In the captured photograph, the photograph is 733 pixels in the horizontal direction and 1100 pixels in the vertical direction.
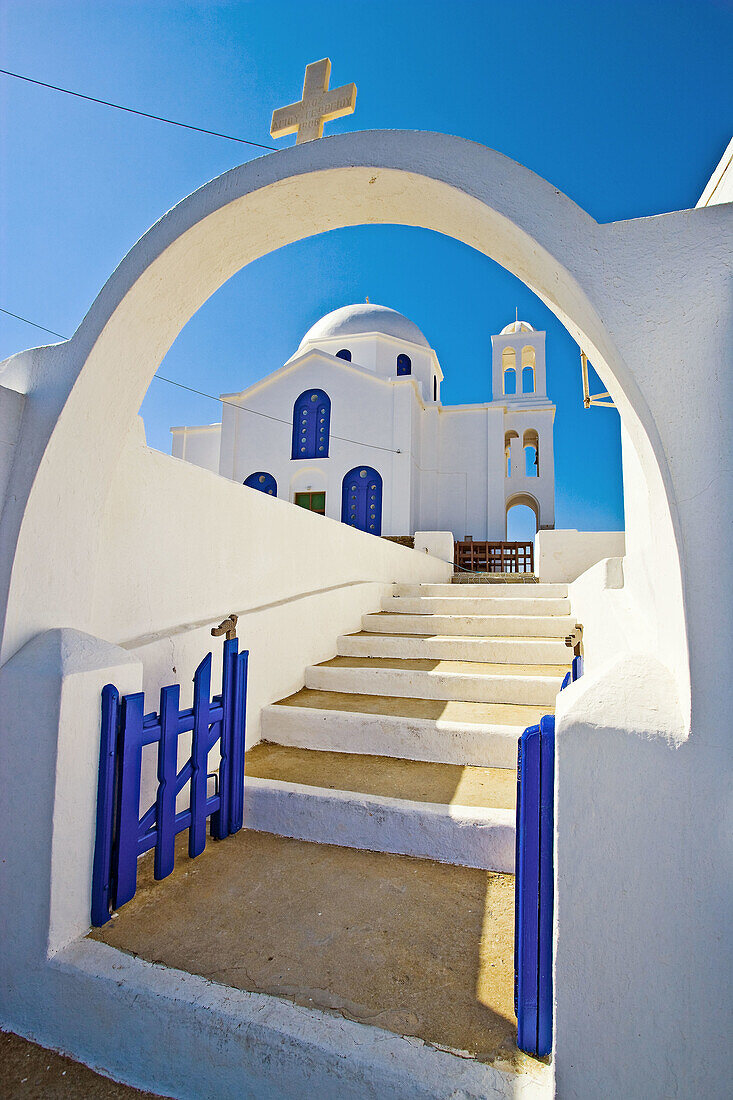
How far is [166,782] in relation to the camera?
2.33 meters

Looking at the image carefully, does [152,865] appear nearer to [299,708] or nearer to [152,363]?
[299,708]

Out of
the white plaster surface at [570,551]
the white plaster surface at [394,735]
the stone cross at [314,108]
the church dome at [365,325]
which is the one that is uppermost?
the church dome at [365,325]

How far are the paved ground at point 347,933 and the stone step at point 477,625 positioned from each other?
3.04m

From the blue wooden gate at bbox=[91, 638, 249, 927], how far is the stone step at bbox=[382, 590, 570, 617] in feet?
11.8

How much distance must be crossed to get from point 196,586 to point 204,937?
6.09 feet

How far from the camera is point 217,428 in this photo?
65.7ft

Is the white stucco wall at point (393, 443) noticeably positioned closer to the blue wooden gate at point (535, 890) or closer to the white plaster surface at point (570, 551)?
the white plaster surface at point (570, 551)

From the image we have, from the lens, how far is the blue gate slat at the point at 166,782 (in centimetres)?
233

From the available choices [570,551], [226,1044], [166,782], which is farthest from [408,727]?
[570,551]

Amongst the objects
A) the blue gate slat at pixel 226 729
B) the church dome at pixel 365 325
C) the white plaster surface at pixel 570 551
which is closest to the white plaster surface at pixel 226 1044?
the blue gate slat at pixel 226 729

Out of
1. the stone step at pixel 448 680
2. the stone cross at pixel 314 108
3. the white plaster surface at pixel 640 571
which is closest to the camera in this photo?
the white plaster surface at pixel 640 571

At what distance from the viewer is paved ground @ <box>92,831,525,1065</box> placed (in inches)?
68.6

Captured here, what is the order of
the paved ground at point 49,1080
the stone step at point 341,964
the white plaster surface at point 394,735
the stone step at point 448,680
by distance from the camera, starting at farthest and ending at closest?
1. the stone step at point 448,680
2. the white plaster surface at point 394,735
3. the paved ground at point 49,1080
4. the stone step at point 341,964

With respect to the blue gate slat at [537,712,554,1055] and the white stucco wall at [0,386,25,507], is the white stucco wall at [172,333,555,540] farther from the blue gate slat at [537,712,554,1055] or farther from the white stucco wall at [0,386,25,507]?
the blue gate slat at [537,712,554,1055]
